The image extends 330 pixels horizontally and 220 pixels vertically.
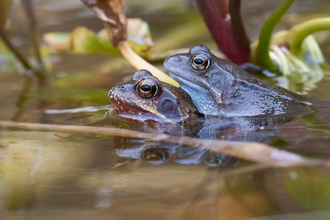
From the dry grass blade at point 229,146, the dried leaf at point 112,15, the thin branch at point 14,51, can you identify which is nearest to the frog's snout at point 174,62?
the dried leaf at point 112,15

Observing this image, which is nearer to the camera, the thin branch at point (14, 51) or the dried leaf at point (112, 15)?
the dried leaf at point (112, 15)

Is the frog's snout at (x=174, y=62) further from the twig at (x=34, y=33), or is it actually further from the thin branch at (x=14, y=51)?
the thin branch at (x=14, y=51)

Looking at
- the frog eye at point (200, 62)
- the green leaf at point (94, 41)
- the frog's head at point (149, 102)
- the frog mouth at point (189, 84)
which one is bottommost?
the frog's head at point (149, 102)

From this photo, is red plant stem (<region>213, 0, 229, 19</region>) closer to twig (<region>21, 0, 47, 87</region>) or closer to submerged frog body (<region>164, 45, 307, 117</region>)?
submerged frog body (<region>164, 45, 307, 117</region>)

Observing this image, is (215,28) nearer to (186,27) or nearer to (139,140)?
(139,140)

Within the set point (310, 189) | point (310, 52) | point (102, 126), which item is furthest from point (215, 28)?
point (310, 189)

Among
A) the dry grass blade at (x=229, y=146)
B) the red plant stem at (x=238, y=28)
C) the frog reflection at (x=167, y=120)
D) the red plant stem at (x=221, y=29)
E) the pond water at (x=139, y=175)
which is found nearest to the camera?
the pond water at (x=139, y=175)

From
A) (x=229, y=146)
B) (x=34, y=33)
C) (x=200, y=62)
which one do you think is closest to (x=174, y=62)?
(x=200, y=62)

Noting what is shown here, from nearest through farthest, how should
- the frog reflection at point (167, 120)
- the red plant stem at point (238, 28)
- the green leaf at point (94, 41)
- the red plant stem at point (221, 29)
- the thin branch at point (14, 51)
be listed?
the frog reflection at point (167, 120) → the red plant stem at point (238, 28) → the red plant stem at point (221, 29) → the green leaf at point (94, 41) → the thin branch at point (14, 51)
